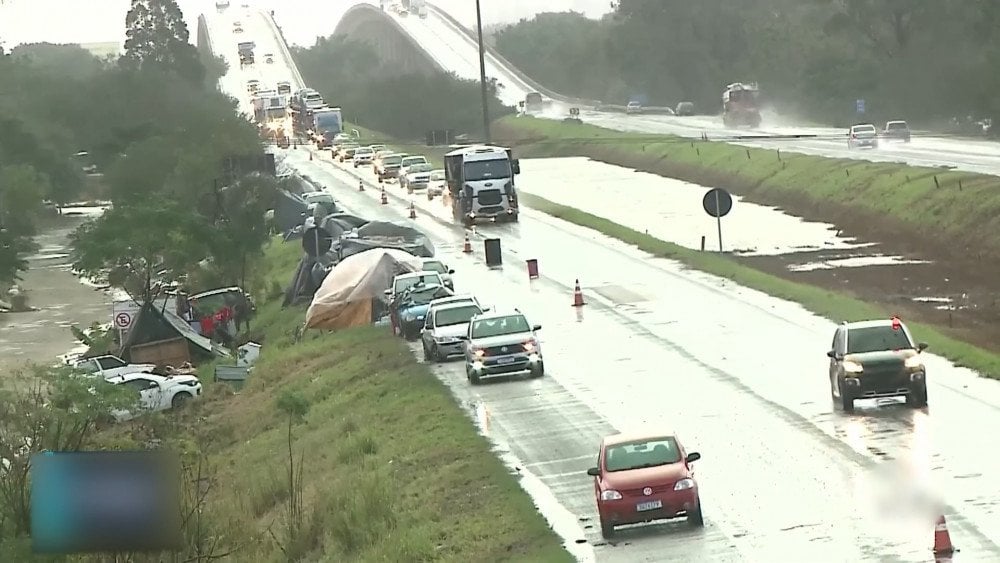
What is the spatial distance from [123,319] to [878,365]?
3586cm

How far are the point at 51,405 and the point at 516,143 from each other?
111 metres

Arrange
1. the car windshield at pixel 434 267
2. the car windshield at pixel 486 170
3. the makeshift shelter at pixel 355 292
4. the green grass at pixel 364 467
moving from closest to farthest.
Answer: the green grass at pixel 364 467
the makeshift shelter at pixel 355 292
the car windshield at pixel 434 267
the car windshield at pixel 486 170

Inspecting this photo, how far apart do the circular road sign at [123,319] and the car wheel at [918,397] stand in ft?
116

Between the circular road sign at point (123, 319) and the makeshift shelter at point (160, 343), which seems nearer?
the makeshift shelter at point (160, 343)

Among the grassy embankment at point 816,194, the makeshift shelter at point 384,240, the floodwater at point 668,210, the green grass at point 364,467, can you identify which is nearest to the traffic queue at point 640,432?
the green grass at point 364,467

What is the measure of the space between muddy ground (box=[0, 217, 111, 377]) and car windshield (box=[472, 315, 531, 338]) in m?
18.6

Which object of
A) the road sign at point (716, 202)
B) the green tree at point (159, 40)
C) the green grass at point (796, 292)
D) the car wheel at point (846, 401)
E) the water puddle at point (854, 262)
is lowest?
the water puddle at point (854, 262)

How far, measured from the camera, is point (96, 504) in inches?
470

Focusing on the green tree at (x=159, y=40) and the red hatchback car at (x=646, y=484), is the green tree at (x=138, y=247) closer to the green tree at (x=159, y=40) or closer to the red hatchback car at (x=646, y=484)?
the red hatchback car at (x=646, y=484)

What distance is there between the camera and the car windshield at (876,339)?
31375 millimetres

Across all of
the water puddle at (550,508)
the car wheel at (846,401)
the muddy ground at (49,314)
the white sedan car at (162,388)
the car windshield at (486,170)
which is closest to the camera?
the water puddle at (550,508)

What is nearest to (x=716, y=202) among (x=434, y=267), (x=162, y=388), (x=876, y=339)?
(x=434, y=267)

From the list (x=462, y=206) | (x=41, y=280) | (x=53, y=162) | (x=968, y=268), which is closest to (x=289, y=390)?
(x=968, y=268)

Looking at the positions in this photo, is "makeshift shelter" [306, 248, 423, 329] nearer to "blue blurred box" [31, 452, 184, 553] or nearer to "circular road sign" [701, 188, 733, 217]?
"circular road sign" [701, 188, 733, 217]
